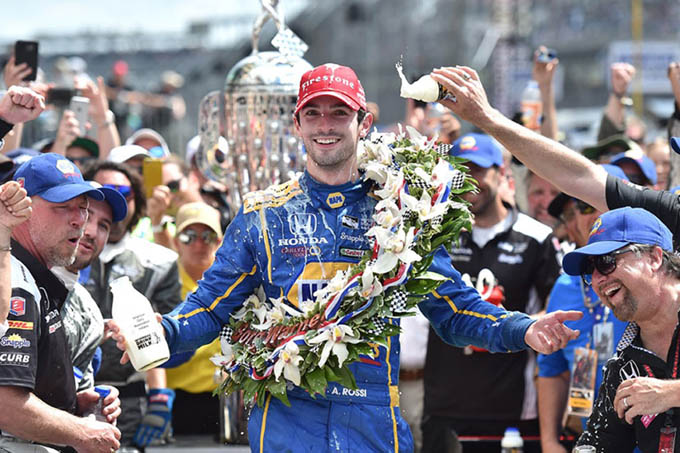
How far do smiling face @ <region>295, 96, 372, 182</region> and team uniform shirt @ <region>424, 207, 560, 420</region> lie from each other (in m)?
2.11

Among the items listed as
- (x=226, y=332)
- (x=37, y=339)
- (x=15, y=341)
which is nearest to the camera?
(x=15, y=341)

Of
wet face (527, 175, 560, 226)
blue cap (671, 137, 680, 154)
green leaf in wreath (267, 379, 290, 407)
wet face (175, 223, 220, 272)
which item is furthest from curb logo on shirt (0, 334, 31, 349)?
wet face (527, 175, 560, 226)

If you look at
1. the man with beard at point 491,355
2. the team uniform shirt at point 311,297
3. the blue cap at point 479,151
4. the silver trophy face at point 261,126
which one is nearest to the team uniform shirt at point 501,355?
the man with beard at point 491,355

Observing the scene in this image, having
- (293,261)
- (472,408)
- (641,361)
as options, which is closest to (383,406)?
(293,261)

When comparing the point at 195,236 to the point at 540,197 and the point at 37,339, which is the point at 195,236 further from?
the point at 37,339

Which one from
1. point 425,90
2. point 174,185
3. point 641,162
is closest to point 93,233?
point 425,90

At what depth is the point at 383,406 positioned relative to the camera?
185 inches

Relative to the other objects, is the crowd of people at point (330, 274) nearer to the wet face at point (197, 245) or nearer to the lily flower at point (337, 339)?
the lily flower at point (337, 339)

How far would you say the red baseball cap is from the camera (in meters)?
4.81

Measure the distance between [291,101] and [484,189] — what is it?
137cm

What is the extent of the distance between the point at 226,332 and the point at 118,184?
2083 mm

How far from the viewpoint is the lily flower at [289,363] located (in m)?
4.57

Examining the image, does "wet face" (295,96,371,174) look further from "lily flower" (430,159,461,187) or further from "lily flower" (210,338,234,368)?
"lily flower" (210,338,234,368)

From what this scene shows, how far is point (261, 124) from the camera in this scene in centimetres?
638
